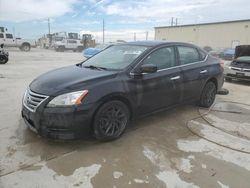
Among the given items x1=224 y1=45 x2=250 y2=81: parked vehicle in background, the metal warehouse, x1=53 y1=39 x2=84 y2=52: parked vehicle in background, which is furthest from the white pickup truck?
x1=224 y1=45 x2=250 y2=81: parked vehicle in background

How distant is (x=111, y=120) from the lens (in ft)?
12.4

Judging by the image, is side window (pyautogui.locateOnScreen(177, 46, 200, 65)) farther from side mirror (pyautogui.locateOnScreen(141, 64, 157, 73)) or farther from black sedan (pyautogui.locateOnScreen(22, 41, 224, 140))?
side mirror (pyautogui.locateOnScreen(141, 64, 157, 73))

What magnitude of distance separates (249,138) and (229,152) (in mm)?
767

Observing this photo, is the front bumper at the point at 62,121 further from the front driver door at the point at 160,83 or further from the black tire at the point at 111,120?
the front driver door at the point at 160,83

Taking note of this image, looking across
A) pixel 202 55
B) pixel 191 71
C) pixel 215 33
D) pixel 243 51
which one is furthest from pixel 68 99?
pixel 215 33

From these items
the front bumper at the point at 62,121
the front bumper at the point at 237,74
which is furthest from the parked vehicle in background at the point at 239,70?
the front bumper at the point at 62,121

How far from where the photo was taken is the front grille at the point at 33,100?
11.3ft

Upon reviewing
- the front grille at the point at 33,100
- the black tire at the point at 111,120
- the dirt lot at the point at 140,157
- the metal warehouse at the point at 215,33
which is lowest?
the dirt lot at the point at 140,157

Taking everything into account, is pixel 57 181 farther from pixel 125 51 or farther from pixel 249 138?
pixel 249 138

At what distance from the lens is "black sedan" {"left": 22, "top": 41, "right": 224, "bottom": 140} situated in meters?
3.39

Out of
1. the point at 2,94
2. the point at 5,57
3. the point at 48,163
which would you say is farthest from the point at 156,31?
the point at 48,163

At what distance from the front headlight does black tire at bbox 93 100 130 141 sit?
0.34 m

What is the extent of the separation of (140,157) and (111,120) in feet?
2.32

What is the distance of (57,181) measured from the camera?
2.84 m
